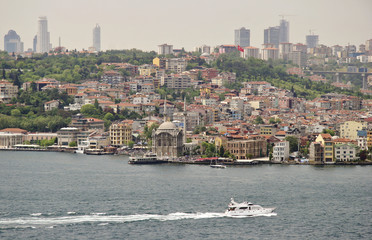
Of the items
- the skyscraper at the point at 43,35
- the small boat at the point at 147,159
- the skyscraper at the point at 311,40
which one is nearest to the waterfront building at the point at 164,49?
the skyscraper at the point at 43,35

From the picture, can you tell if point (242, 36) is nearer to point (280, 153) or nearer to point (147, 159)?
point (280, 153)

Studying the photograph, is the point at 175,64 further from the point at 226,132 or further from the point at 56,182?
the point at 56,182

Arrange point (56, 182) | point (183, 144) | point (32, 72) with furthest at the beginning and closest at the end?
point (32, 72)
point (183, 144)
point (56, 182)

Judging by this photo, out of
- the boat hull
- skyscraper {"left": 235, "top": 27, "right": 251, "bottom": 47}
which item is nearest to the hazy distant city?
the boat hull

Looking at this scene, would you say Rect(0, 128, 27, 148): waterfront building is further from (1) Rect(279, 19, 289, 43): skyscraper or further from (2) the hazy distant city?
(1) Rect(279, 19, 289, 43): skyscraper

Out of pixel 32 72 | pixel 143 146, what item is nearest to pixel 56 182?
pixel 143 146

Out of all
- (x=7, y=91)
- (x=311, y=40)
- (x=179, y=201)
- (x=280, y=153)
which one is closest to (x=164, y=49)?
(x=7, y=91)
